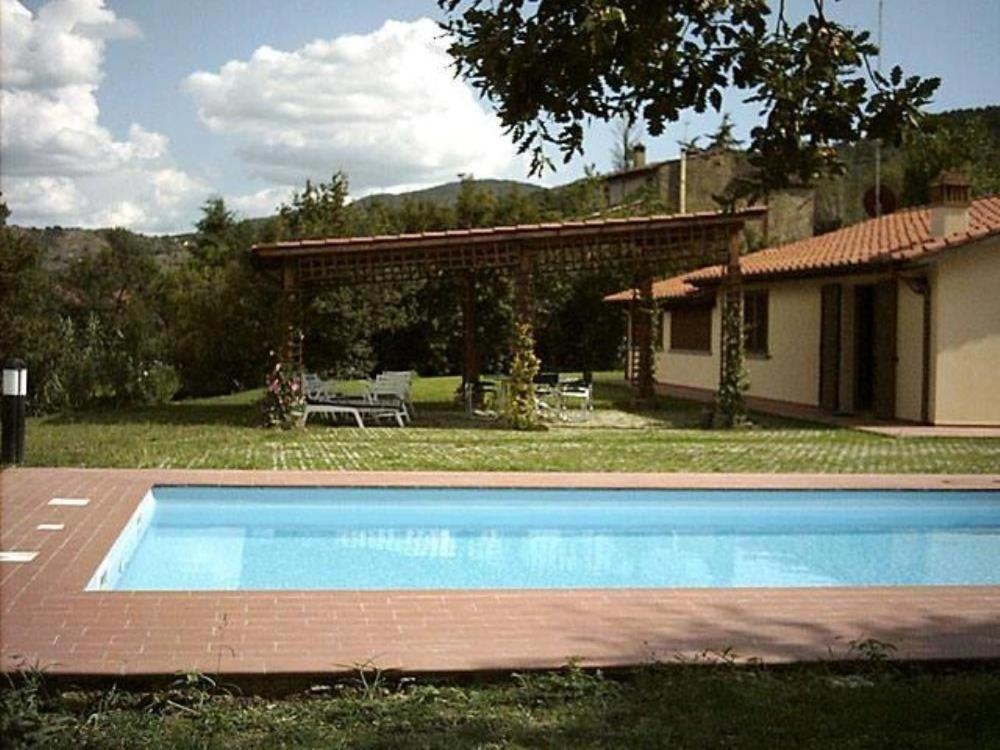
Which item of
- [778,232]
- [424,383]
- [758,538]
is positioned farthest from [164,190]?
[778,232]

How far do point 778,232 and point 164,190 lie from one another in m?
39.8

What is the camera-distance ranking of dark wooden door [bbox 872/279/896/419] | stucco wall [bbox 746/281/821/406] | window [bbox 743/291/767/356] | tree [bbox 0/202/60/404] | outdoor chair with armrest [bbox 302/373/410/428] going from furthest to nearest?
1. window [bbox 743/291/767/356]
2. stucco wall [bbox 746/281/821/406]
3. tree [bbox 0/202/60/404]
4. dark wooden door [bbox 872/279/896/419]
5. outdoor chair with armrest [bbox 302/373/410/428]

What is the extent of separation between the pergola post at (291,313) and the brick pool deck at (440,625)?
1077 centimetres

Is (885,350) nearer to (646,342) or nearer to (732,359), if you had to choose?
(732,359)

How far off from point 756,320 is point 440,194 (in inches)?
610

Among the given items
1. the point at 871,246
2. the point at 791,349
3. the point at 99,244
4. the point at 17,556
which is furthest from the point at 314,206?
the point at 17,556

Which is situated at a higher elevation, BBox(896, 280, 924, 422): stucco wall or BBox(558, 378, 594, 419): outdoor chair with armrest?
BBox(896, 280, 924, 422): stucco wall

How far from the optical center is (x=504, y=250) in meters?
20.3

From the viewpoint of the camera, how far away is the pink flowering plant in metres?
19.1

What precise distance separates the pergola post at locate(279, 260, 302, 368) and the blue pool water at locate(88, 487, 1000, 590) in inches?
283

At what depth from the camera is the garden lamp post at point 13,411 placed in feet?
43.8

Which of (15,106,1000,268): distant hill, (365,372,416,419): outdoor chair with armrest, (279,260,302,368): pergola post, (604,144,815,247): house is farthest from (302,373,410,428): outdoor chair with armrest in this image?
(604,144,815,247): house

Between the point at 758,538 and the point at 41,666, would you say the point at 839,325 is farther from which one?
the point at 41,666

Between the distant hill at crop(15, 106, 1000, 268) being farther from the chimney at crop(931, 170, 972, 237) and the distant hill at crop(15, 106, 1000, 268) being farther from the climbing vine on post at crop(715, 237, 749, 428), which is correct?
the climbing vine on post at crop(715, 237, 749, 428)
